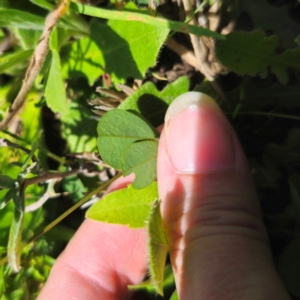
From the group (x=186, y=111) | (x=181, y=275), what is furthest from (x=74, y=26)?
(x=181, y=275)

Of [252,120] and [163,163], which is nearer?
[163,163]

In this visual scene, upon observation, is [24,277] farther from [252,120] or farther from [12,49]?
[252,120]

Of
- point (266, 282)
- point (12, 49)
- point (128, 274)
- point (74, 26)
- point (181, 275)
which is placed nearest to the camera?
point (266, 282)

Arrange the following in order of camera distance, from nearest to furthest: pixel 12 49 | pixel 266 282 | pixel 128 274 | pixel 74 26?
pixel 266 282 < pixel 74 26 < pixel 12 49 < pixel 128 274

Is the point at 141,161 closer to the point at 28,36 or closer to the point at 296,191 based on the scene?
the point at 296,191

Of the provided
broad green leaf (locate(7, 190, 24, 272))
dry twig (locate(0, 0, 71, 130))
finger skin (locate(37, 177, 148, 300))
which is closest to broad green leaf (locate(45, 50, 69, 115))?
dry twig (locate(0, 0, 71, 130))

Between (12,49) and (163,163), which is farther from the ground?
(12,49)

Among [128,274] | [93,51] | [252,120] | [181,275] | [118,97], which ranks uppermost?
[93,51]
